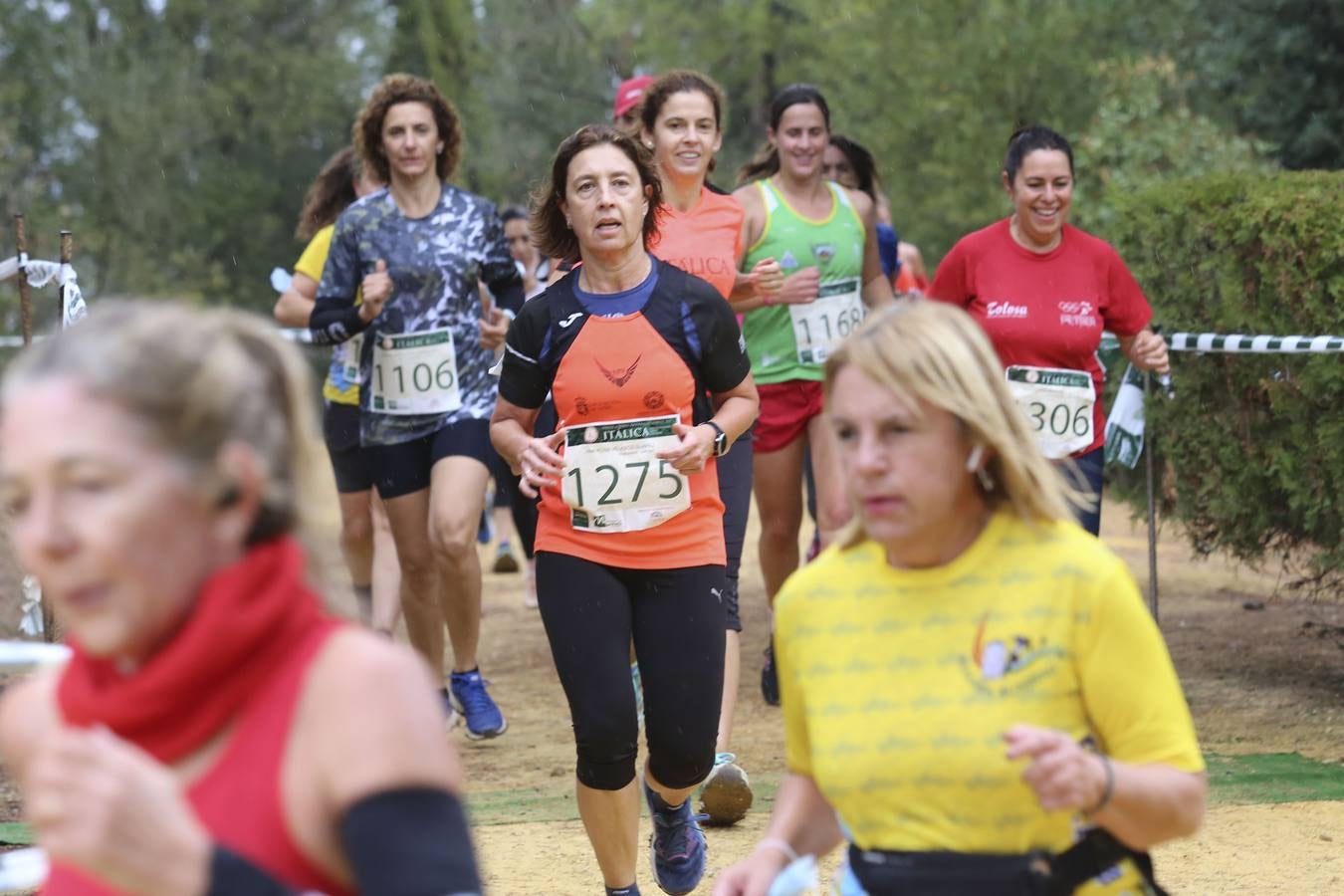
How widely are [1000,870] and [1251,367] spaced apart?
6044mm

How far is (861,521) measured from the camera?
2.93 metres

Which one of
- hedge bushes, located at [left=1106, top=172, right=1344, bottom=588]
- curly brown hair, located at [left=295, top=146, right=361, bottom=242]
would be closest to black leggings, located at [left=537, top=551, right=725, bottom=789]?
hedge bushes, located at [left=1106, top=172, right=1344, bottom=588]

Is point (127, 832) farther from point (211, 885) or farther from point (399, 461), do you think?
point (399, 461)

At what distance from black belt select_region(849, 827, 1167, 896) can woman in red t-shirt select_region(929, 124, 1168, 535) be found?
454 cm

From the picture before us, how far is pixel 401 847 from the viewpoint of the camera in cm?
185

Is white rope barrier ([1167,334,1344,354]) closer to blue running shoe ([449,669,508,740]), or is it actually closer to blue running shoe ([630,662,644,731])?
blue running shoe ([630,662,644,731])

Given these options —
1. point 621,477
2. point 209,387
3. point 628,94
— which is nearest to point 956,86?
point 628,94

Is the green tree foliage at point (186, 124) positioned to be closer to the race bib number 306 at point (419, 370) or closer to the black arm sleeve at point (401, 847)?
the race bib number 306 at point (419, 370)

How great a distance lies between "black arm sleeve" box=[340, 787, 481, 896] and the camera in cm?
185

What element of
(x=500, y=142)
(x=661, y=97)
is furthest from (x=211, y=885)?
(x=500, y=142)

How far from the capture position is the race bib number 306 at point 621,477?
5.18m

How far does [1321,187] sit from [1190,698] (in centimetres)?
238

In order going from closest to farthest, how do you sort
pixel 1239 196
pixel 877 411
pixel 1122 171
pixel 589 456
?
pixel 877 411, pixel 589 456, pixel 1239 196, pixel 1122 171

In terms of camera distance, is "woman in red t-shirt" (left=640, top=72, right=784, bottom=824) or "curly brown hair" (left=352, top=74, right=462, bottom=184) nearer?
"woman in red t-shirt" (left=640, top=72, right=784, bottom=824)
